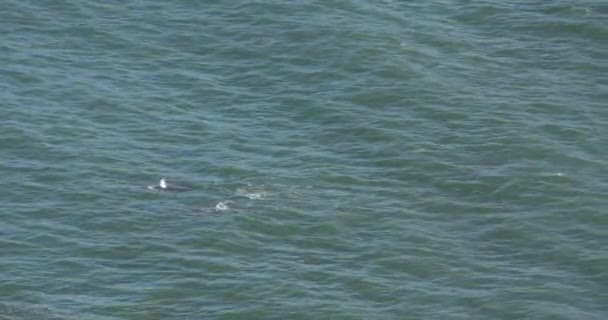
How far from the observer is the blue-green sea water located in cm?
9075

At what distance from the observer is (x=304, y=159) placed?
352 feet

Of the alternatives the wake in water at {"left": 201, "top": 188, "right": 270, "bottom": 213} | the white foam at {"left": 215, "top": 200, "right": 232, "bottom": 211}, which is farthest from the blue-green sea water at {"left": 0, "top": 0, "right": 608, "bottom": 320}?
the white foam at {"left": 215, "top": 200, "right": 232, "bottom": 211}

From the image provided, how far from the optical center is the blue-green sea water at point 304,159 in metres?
90.8

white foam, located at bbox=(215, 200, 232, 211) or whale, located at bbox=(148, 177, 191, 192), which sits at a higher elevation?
whale, located at bbox=(148, 177, 191, 192)

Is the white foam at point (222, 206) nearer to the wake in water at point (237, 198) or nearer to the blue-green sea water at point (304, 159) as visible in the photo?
the wake in water at point (237, 198)

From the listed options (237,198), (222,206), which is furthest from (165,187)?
(237,198)

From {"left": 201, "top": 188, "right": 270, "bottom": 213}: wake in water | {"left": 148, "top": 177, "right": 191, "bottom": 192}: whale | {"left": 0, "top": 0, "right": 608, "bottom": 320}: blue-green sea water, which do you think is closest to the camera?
Result: {"left": 0, "top": 0, "right": 608, "bottom": 320}: blue-green sea water

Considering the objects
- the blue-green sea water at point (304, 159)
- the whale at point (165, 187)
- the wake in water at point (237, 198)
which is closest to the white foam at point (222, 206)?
the wake in water at point (237, 198)

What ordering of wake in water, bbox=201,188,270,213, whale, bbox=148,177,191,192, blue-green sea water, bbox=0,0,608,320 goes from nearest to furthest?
blue-green sea water, bbox=0,0,608,320 → wake in water, bbox=201,188,270,213 → whale, bbox=148,177,191,192

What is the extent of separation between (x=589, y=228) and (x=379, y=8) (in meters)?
39.9

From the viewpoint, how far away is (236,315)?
8750 cm

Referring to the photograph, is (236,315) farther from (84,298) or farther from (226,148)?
(226,148)

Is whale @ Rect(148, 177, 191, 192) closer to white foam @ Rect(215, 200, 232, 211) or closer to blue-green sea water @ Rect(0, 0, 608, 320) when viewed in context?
blue-green sea water @ Rect(0, 0, 608, 320)

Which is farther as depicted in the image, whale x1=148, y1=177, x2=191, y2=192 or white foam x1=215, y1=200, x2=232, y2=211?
whale x1=148, y1=177, x2=191, y2=192
